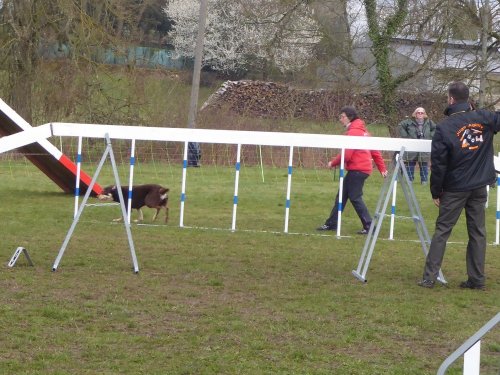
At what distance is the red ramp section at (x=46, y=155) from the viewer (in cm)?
1464

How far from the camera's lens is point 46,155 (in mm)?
15117

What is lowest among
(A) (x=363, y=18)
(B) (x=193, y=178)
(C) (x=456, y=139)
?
(B) (x=193, y=178)

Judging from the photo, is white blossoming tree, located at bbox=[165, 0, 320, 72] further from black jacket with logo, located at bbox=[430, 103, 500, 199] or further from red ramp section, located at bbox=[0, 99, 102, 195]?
black jacket with logo, located at bbox=[430, 103, 500, 199]

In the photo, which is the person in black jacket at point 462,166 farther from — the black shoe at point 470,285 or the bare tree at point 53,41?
the bare tree at point 53,41

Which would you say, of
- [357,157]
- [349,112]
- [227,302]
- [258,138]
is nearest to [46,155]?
[258,138]

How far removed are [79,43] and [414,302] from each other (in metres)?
16.9

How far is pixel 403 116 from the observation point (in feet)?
97.7

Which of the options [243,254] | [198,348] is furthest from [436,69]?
[198,348]

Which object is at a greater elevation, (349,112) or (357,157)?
(349,112)

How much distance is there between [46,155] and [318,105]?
14.7 meters

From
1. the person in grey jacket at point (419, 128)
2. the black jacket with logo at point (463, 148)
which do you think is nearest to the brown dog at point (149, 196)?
the black jacket with logo at point (463, 148)

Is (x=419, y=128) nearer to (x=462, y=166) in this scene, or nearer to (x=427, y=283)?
(x=427, y=283)

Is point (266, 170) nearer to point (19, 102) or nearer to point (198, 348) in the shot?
point (19, 102)

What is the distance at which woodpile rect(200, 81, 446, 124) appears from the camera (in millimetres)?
27819
